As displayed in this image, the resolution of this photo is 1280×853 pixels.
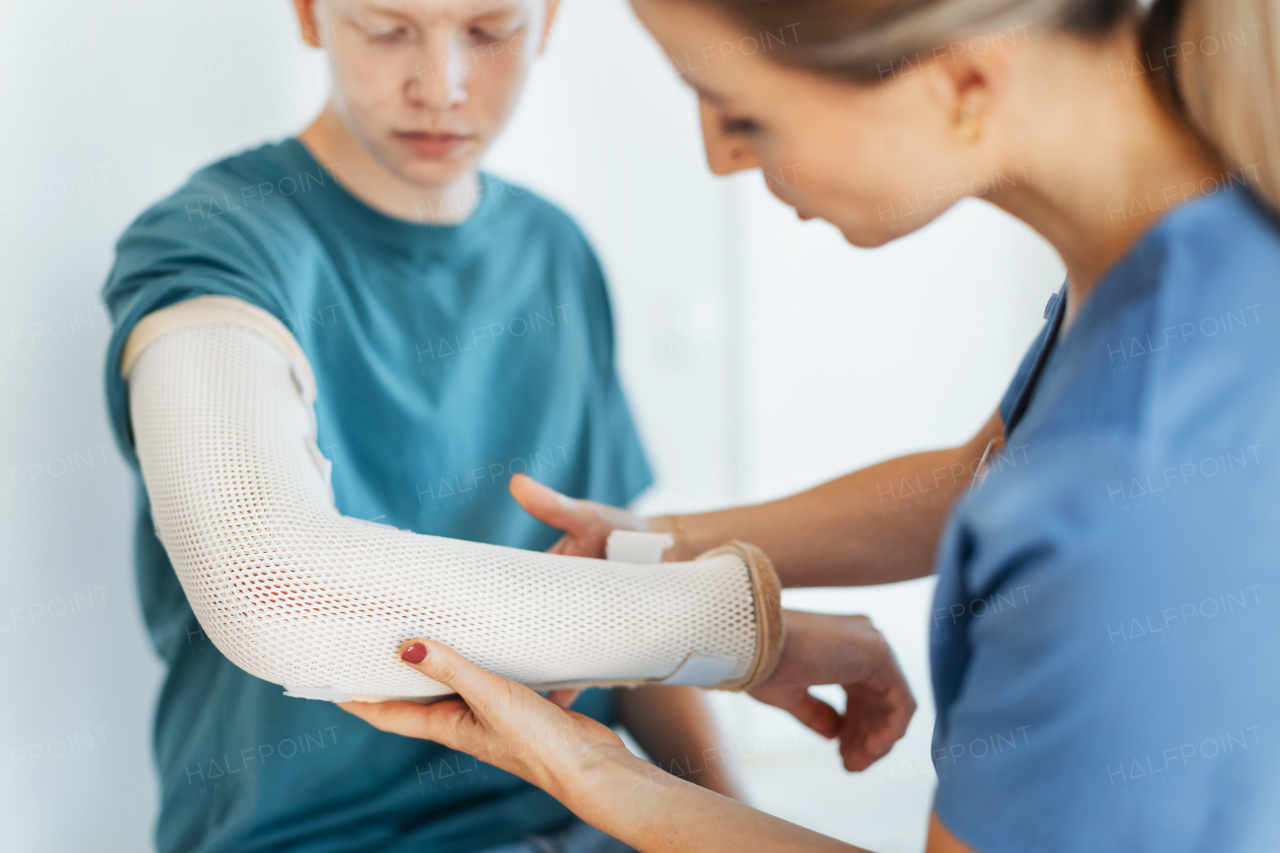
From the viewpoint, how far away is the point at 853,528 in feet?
3.02

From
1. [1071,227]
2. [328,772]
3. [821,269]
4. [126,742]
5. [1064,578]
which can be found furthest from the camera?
[821,269]

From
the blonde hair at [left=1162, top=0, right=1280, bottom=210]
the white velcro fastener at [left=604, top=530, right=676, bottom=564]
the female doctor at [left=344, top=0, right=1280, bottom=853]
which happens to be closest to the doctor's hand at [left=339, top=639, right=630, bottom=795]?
the female doctor at [left=344, top=0, right=1280, bottom=853]

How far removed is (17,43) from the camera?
86 cm

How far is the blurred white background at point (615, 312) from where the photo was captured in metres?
0.90

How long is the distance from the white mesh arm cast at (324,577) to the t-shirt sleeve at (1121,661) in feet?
0.94

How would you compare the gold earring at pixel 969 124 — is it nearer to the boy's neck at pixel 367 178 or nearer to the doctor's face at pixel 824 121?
the doctor's face at pixel 824 121

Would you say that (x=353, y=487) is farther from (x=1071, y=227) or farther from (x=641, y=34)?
(x=641, y=34)

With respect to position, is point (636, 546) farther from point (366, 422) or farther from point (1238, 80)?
point (1238, 80)

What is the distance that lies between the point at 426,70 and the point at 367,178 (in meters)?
0.13

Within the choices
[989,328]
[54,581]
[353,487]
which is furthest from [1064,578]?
[989,328]

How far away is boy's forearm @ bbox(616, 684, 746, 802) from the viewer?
1056 mm

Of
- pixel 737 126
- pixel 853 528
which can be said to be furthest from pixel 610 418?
pixel 737 126

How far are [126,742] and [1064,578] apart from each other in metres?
0.96

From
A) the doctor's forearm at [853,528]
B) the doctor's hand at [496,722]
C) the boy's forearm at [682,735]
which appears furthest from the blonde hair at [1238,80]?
the boy's forearm at [682,735]
